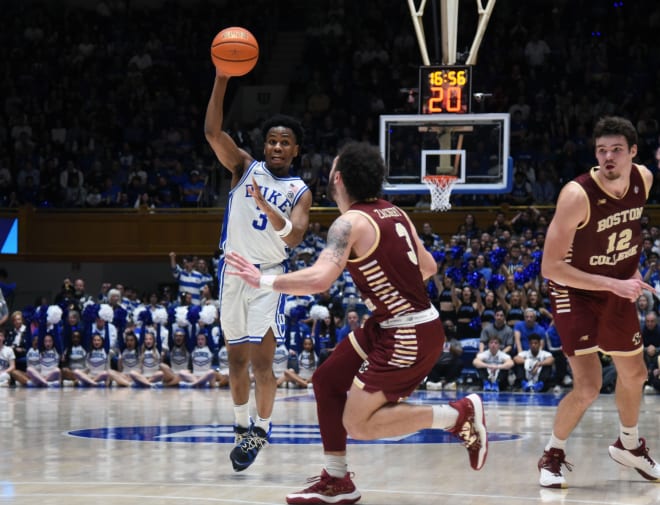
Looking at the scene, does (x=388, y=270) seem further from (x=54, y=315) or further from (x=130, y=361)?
(x=54, y=315)

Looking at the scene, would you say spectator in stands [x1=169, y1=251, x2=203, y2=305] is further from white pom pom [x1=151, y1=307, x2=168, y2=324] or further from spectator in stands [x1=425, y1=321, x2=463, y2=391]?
spectator in stands [x1=425, y1=321, x2=463, y2=391]

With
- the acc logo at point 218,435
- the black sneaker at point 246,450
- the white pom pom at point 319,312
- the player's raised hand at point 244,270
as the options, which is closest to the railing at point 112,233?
the white pom pom at point 319,312

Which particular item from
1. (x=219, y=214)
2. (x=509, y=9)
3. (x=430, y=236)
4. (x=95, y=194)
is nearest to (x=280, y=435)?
(x=430, y=236)

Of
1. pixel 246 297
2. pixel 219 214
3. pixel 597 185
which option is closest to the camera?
pixel 597 185

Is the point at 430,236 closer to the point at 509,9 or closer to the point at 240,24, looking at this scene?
the point at 509,9

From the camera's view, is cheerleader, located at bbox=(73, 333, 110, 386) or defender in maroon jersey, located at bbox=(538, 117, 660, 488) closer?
defender in maroon jersey, located at bbox=(538, 117, 660, 488)

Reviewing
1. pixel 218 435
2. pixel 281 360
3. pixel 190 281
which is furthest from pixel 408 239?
pixel 190 281

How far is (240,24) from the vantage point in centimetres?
3091

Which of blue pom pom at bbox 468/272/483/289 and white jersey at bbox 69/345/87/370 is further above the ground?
blue pom pom at bbox 468/272/483/289

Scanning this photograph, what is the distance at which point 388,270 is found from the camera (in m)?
5.87

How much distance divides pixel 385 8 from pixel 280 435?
22.1 m

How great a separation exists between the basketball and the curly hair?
2052 mm

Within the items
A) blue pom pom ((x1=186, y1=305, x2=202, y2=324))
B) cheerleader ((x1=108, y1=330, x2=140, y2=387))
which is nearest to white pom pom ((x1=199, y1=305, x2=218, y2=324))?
blue pom pom ((x1=186, y1=305, x2=202, y2=324))

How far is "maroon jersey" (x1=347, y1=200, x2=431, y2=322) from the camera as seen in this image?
5.86m
